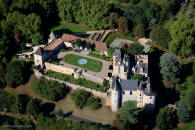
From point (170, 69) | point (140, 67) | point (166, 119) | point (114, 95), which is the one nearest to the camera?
point (166, 119)

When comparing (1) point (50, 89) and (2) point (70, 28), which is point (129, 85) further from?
(2) point (70, 28)

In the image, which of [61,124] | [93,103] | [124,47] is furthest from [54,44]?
[61,124]

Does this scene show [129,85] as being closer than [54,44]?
Result: Yes

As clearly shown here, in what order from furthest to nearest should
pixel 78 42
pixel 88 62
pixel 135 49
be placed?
pixel 78 42 < pixel 88 62 < pixel 135 49

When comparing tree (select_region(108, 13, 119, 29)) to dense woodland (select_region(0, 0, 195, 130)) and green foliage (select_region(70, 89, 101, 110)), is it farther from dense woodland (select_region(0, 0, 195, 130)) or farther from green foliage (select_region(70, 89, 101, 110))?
green foliage (select_region(70, 89, 101, 110))

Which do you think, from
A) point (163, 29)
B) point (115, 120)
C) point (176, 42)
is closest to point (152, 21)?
point (163, 29)

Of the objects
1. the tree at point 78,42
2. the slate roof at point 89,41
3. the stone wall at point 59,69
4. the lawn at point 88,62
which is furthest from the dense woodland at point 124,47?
the tree at point 78,42

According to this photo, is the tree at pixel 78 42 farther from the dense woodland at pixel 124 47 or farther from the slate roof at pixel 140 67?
the slate roof at pixel 140 67
